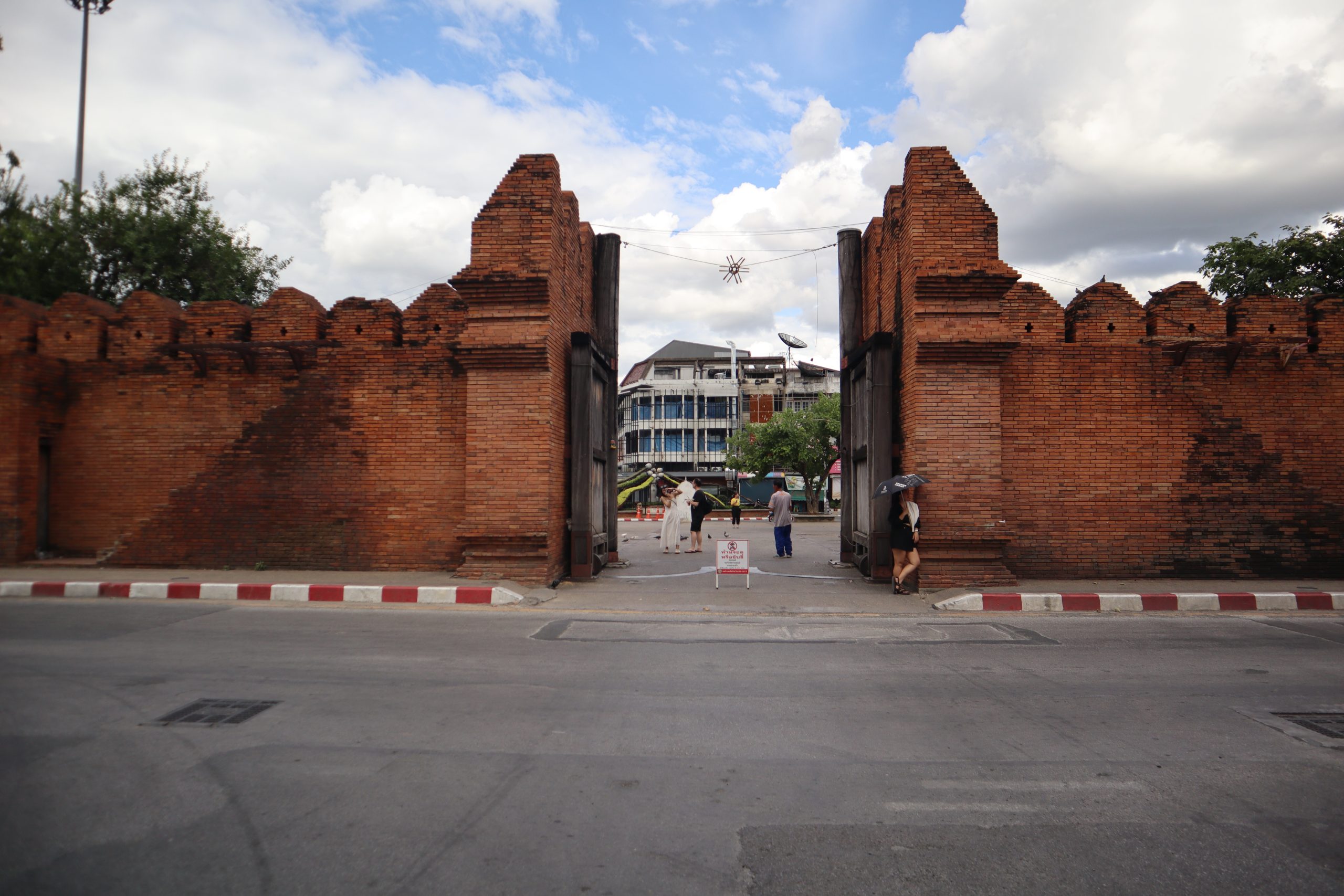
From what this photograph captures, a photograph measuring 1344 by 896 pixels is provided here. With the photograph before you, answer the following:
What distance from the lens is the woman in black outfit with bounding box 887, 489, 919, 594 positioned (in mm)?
11109

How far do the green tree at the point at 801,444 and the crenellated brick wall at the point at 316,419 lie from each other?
29.0 metres

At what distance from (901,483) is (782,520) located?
6.77 meters

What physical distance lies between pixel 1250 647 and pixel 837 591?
5.10 metres

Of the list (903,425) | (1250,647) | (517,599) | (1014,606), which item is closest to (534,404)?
(517,599)

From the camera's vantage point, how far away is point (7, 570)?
12.3 meters

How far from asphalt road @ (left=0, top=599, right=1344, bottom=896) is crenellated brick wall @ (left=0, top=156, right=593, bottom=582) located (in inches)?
173

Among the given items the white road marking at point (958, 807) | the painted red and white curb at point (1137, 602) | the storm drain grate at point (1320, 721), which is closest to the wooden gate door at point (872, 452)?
the painted red and white curb at point (1137, 602)

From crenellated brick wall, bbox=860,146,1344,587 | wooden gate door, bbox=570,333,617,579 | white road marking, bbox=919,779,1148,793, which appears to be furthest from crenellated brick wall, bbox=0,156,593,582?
white road marking, bbox=919,779,1148,793

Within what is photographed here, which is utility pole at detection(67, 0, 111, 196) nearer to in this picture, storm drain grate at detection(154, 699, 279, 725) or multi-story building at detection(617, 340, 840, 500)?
storm drain grate at detection(154, 699, 279, 725)

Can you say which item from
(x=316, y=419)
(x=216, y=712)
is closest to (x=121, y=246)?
(x=316, y=419)

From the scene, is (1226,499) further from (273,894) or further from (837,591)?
(273,894)

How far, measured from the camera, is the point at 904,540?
36.5 ft

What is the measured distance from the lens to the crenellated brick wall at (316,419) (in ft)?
37.8

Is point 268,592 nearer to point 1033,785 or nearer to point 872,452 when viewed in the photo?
point 872,452
